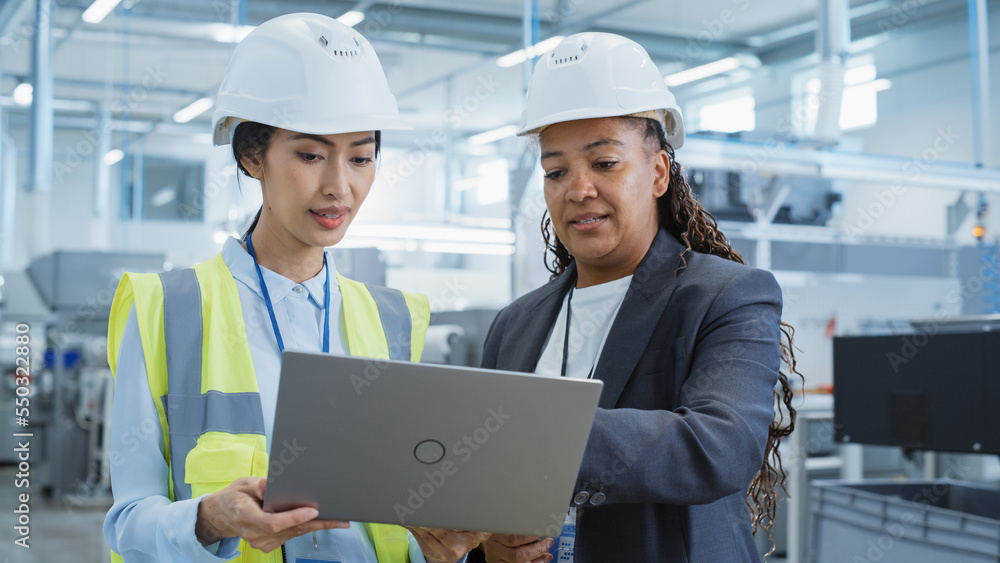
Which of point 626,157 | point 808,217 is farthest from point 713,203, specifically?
point 626,157

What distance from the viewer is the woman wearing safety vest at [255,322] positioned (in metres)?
1.17

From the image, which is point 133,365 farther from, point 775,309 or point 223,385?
point 775,309

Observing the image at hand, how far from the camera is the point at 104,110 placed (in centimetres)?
1098

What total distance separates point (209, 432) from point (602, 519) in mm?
612

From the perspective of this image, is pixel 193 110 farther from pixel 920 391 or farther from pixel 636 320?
pixel 636 320

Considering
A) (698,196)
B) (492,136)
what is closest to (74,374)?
(698,196)

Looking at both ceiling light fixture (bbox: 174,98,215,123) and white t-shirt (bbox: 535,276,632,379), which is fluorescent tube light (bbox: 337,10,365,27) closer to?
ceiling light fixture (bbox: 174,98,215,123)

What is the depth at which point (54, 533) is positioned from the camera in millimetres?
5625

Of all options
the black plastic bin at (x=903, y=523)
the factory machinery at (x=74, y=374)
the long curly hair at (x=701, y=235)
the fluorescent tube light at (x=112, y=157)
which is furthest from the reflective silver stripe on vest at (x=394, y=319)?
the fluorescent tube light at (x=112, y=157)

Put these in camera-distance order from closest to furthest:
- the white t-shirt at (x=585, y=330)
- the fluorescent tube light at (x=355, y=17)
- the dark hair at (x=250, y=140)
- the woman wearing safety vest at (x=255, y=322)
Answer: the woman wearing safety vest at (x=255, y=322), the dark hair at (x=250, y=140), the white t-shirt at (x=585, y=330), the fluorescent tube light at (x=355, y=17)

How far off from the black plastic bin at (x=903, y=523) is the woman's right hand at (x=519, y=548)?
1.45 meters

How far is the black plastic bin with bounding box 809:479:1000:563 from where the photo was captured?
2.26 m

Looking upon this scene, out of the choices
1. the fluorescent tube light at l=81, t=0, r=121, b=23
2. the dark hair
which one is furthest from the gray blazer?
the fluorescent tube light at l=81, t=0, r=121, b=23

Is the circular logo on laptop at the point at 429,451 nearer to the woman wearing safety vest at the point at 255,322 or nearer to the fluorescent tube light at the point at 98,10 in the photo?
the woman wearing safety vest at the point at 255,322
